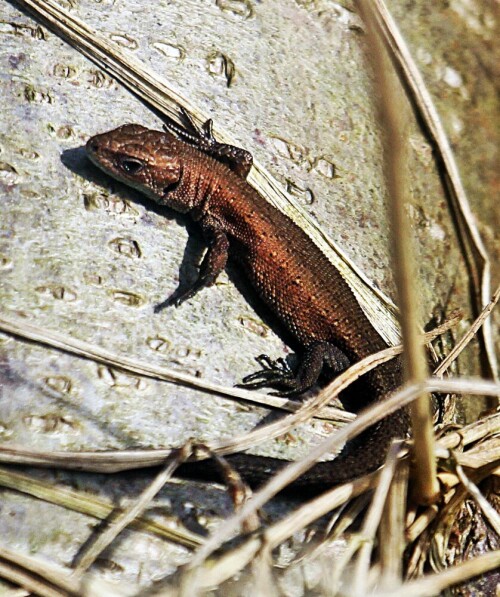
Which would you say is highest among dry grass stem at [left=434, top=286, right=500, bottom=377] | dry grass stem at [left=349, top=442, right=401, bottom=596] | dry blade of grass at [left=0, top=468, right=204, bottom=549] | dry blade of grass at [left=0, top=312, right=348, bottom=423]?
dry grass stem at [left=349, top=442, right=401, bottom=596]

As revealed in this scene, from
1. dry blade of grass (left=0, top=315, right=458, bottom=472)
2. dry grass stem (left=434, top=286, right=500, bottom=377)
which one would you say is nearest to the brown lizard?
dry grass stem (left=434, top=286, right=500, bottom=377)

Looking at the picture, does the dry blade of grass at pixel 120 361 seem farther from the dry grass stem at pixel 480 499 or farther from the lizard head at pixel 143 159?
the lizard head at pixel 143 159

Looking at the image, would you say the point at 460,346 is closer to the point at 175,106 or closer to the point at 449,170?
the point at 449,170

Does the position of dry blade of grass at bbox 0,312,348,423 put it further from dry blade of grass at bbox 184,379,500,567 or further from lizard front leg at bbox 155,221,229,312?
dry blade of grass at bbox 184,379,500,567

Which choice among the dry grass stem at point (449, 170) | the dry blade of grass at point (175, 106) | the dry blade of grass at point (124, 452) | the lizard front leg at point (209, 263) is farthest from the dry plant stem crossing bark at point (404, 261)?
the dry grass stem at point (449, 170)

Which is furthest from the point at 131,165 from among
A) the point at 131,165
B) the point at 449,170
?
the point at 449,170

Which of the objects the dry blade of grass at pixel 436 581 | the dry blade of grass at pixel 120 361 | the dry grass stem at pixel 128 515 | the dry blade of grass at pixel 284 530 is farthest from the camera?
the dry blade of grass at pixel 120 361

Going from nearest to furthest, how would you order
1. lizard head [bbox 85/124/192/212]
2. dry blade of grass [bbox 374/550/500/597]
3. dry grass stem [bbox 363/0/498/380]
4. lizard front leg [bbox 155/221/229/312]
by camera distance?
dry blade of grass [bbox 374/550/500/597] → lizard front leg [bbox 155/221/229/312] → lizard head [bbox 85/124/192/212] → dry grass stem [bbox 363/0/498/380]
